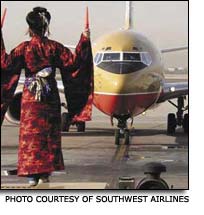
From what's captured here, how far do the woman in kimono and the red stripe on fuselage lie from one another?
6.84 meters

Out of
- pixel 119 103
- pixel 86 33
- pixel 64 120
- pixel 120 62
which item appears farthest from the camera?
pixel 120 62

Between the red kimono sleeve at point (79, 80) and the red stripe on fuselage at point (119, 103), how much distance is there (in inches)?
264

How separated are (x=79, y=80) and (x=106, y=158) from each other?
6.24 meters

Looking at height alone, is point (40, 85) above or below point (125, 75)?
below

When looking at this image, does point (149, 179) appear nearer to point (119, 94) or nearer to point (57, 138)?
point (57, 138)

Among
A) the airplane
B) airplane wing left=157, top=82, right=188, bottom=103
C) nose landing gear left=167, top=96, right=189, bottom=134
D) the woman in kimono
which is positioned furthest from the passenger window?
the woman in kimono

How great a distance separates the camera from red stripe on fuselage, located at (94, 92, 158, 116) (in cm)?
1389

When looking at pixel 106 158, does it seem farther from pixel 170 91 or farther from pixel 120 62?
pixel 170 91

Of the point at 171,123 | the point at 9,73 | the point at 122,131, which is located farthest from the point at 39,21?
the point at 171,123

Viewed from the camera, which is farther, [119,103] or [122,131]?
[122,131]

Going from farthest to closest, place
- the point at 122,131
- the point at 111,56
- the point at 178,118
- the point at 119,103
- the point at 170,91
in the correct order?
the point at 178,118 → the point at 170,91 → the point at 122,131 → the point at 111,56 → the point at 119,103

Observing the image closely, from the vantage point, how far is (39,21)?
22.4 feet

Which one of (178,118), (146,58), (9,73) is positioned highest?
(146,58)
